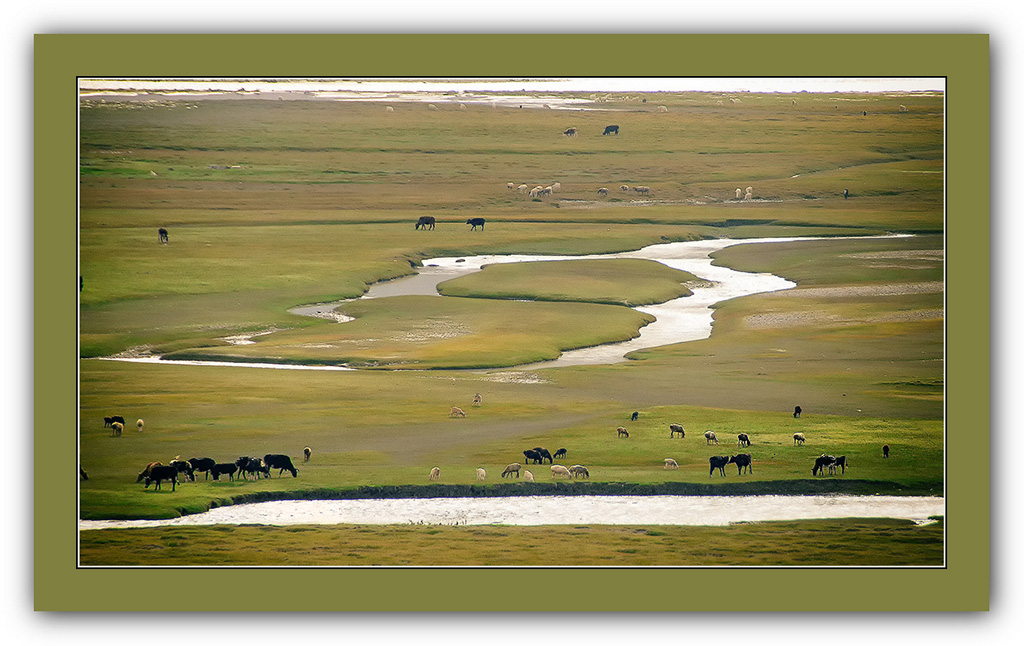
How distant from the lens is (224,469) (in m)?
12.0

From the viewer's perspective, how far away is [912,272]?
1215 centimetres

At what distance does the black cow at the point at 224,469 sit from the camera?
11977 mm

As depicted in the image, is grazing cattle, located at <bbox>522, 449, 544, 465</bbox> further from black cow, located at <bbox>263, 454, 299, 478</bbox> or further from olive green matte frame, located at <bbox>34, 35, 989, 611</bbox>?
black cow, located at <bbox>263, 454, 299, 478</bbox>

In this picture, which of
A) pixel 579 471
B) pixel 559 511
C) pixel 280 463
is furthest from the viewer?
pixel 579 471

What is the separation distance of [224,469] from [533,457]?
3377 millimetres

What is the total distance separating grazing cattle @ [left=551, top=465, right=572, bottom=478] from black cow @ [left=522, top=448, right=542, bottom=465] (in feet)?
0.63

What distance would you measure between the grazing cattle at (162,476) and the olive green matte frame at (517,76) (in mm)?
831

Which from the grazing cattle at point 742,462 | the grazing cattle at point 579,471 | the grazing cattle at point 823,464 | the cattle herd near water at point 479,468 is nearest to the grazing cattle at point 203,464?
the cattle herd near water at point 479,468

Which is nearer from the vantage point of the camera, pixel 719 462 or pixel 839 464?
pixel 839 464

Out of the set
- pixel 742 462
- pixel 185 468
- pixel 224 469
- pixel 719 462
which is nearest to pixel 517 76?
pixel 719 462

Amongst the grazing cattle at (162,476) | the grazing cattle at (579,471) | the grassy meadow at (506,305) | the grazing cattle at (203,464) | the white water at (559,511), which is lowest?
the white water at (559,511)

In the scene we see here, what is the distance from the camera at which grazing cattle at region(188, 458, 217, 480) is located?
11.9 metres

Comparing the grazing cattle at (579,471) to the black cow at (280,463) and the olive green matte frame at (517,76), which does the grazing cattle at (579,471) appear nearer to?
the olive green matte frame at (517,76)

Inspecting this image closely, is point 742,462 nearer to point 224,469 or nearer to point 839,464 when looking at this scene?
point 839,464
